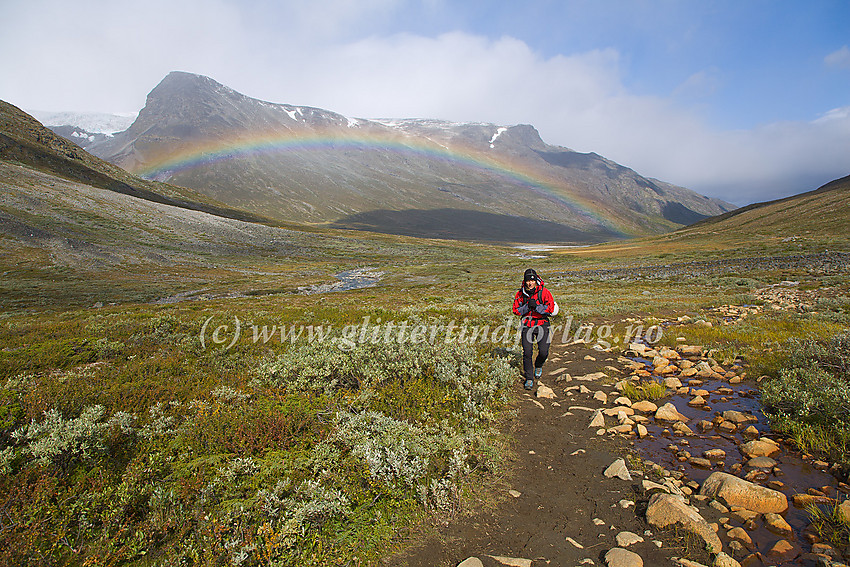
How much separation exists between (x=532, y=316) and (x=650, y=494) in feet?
15.1

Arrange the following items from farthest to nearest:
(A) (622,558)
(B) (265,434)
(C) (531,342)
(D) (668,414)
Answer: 1. (C) (531,342)
2. (D) (668,414)
3. (B) (265,434)
4. (A) (622,558)

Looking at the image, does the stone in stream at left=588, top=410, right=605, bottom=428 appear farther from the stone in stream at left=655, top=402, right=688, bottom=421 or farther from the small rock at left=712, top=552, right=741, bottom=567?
the small rock at left=712, top=552, right=741, bottom=567

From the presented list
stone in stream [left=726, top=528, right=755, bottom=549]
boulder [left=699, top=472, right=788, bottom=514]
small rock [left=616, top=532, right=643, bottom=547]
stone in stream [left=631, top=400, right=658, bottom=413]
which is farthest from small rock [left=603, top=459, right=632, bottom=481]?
stone in stream [left=631, top=400, right=658, bottom=413]

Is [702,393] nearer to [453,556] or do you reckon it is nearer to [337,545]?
[453,556]

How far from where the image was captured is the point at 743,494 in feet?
14.4

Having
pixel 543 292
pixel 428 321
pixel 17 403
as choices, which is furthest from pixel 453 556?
pixel 428 321

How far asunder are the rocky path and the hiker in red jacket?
1.55m

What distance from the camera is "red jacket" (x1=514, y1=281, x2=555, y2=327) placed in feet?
28.8

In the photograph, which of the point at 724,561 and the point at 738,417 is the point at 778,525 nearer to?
the point at 724,561

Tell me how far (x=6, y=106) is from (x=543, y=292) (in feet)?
743

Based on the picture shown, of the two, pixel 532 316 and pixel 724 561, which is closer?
pixel 724 561

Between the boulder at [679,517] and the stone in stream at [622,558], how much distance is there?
0.64 meters

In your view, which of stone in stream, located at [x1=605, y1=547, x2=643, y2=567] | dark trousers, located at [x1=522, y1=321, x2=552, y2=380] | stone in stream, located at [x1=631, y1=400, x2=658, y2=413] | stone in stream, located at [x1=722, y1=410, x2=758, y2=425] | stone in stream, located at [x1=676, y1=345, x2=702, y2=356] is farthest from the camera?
stone in stream, located at [x1=676, y1=345, x2=702, y2=356]

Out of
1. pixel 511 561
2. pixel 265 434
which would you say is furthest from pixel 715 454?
pixel 265 434
